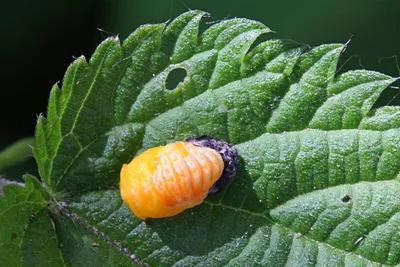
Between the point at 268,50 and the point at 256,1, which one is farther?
the point at 256,1

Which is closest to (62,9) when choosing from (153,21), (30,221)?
(153,21)

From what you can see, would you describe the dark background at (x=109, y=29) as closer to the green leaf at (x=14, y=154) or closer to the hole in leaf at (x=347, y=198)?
the green leaf at (x=14, y=154)

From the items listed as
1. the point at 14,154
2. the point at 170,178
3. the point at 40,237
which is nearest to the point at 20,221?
the point at 40,237

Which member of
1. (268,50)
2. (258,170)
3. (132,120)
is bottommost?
(258,170)

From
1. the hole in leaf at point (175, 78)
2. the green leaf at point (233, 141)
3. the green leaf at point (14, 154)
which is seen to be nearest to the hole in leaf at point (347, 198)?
the green leaf at point (233, 141)

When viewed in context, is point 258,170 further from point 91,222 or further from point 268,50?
point 91,222

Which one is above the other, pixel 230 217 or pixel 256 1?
pixel 256 1

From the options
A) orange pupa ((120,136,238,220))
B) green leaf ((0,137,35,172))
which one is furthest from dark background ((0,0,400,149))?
orange pupa ((120,136,238,220))

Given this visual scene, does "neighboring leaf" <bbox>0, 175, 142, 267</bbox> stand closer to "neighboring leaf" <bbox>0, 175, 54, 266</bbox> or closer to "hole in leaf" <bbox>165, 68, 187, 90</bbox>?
"neighboring leaf" <bbox>0, 175, 54, 266</bbox>
